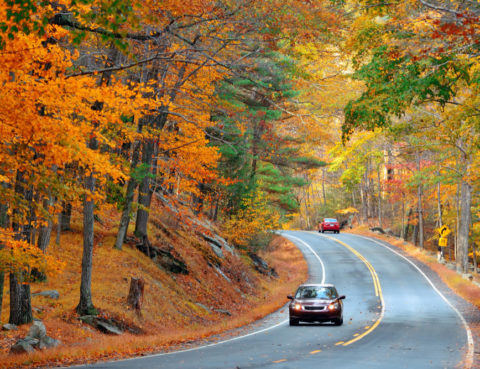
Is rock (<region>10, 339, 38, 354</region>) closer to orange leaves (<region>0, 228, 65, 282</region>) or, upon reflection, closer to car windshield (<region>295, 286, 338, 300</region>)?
orange leaves (<region>0, 228, 65, 282</region>)

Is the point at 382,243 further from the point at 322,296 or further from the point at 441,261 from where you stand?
the point at 322,296

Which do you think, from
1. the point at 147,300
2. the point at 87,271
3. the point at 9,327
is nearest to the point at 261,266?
the point at 147,300

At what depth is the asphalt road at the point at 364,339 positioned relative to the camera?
444 inches

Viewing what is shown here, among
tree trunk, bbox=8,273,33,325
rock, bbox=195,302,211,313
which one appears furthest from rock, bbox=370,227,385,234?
tree trunk, bbox=8,273,33,325

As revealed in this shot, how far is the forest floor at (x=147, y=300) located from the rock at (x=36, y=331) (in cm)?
43

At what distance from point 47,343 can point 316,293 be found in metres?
10.7

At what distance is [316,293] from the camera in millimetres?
→ 20375

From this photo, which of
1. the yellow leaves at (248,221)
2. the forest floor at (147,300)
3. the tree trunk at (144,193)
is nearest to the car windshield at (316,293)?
the forest floor at (147,300)

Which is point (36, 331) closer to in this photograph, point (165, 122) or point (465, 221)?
point (165, 122)

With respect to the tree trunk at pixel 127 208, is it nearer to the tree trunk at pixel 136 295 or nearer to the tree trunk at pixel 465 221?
the tree trunk at pixel 136 295

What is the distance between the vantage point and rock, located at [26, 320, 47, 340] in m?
12.5

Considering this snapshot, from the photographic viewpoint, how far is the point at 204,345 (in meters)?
14.5

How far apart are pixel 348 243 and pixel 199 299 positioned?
32.4 m

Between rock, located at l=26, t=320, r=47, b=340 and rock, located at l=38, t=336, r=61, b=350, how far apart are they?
0.39ft
